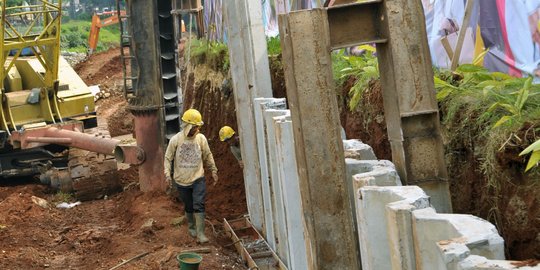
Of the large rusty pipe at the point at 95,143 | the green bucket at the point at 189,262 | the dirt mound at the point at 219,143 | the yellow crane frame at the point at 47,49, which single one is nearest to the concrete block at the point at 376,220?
the green bucket at the point at 189,262

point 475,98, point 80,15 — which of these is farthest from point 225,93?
point 80,15

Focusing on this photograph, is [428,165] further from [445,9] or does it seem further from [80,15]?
[80,15]

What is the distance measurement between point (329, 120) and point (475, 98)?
1376 millimetres

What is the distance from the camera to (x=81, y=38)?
55.3 meters

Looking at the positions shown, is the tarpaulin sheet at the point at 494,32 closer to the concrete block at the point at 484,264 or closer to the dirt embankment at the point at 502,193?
the dirt embankment at the point at 502,193

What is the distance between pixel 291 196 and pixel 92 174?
29.2 feet

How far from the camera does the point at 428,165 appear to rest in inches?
286

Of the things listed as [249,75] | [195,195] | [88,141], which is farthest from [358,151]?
[88,141]

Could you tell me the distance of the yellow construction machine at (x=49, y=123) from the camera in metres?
18.0

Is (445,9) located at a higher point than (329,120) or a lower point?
higher

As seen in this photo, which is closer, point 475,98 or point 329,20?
point 329,20

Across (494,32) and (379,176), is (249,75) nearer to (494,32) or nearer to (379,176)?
(494,32)

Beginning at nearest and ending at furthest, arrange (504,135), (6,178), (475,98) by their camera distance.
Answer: (504,135)
(475,98)
(6,178)

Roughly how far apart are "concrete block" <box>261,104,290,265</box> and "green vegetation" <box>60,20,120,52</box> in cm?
4069
